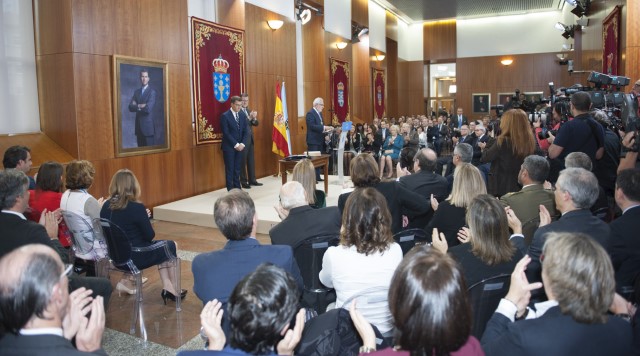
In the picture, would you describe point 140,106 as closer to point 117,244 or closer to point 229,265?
point 117,244

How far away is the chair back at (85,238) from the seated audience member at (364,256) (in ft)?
6.79

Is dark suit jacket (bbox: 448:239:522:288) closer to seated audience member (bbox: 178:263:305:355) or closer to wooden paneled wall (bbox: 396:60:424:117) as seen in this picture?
seated audience member (bbox: 178:263:305:355)

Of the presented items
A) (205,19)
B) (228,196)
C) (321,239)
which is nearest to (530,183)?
(321,239)

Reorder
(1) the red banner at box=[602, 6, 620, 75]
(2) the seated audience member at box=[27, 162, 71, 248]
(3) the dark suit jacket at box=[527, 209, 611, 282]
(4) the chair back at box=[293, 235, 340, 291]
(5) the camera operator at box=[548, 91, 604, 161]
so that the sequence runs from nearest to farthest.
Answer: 1. (3) the dark suit jacket at box=[527, 209, 611, 282]
2. (4) the chair back at box=[293, 235, 340, 291]
3. (2) the seated audience member at box=[27, 162, 71, 248]
4. (5) the camera operator at box=[548, 91, 604, 161]
5. (1) the red banner at box=[602, 6, 620, 75]

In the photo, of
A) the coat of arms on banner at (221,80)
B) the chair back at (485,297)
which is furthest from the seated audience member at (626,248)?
the coat of arms on banner at (221,80)

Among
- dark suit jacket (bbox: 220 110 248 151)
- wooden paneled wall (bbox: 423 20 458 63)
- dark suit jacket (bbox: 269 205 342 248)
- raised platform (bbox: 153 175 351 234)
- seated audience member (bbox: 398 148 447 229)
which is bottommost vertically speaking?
raised platform (bbox: 153 175 351 234)

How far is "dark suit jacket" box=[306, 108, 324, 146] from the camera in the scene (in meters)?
8.98

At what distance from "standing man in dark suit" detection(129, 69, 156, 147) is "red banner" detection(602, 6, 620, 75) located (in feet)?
21.3

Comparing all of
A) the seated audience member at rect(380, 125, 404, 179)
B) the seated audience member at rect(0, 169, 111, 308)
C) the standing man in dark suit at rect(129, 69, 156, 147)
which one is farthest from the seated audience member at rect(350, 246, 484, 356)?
the seated audience member at rect(380, 125, 404, 179)

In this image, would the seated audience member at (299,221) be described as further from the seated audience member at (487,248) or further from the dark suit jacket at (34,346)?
the dark suit jacket at (34,346)

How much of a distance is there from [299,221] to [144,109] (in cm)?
436

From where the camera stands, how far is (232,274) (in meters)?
2.14

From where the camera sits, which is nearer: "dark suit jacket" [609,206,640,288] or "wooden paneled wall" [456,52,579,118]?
"dark suit jacket" [609,206,640,288]

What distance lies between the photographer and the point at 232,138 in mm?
7719
